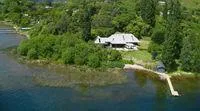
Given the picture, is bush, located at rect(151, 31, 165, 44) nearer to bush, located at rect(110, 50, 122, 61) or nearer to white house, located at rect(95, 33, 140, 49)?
white house, located at rect(95, 33, 140, 49)

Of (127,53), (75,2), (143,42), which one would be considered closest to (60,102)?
(127,53)

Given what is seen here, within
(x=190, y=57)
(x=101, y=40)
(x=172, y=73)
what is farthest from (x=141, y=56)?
(x=190, y=57)

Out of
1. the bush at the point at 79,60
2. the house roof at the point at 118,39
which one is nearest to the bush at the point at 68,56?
the bush at the point at 79,60

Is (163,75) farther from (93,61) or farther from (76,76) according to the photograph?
(76,76)

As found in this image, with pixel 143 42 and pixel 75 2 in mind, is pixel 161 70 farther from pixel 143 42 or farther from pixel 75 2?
pixel 75 2

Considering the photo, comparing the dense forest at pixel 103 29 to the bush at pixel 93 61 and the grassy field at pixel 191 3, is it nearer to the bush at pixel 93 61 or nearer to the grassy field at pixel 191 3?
the bush at pixel 93 61
